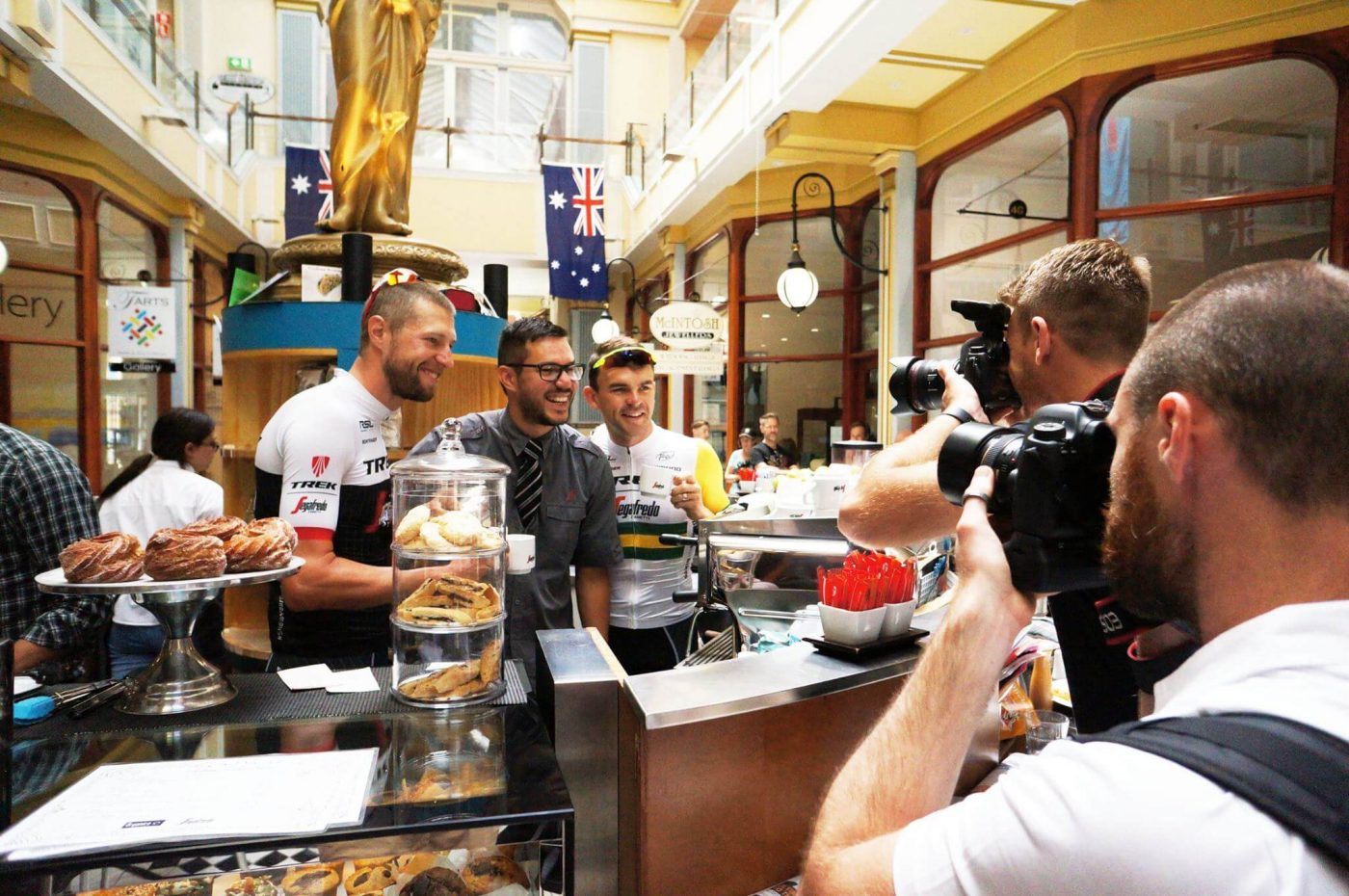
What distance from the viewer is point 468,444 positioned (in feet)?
8.84

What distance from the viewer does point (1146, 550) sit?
2.50 feet

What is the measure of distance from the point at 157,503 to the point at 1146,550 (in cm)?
380

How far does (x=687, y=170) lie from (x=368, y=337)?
29.8ft

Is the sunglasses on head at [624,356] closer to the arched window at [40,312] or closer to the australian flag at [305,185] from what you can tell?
the arched window at [40,312]

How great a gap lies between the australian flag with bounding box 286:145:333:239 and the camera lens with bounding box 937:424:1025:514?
11.1 meters

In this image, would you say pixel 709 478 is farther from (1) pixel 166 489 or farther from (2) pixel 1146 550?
(2) pixel 1146 550

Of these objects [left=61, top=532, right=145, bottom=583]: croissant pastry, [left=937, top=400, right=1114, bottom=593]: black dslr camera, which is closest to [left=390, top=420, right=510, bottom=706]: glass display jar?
[left=61, top=532, right=145, bottom=583]: croissant pastry

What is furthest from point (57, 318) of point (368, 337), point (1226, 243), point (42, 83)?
point (1226, 243)

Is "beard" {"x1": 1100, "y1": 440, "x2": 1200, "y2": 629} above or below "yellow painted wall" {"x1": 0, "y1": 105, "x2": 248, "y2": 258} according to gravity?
below

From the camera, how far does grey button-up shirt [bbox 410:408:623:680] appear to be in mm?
2611

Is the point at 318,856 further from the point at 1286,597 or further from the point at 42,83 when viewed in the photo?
the point at 42,83

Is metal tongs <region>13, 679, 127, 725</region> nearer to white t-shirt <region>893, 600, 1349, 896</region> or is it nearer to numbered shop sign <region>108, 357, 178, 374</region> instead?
white t-shirt <region>893, 600, 1349, 896</region>

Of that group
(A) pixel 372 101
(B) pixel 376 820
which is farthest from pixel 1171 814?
(A) pixel 372 101

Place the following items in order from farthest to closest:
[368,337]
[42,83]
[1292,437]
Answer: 1. [42,83]
2. [368,337]
3. [1292,437]
